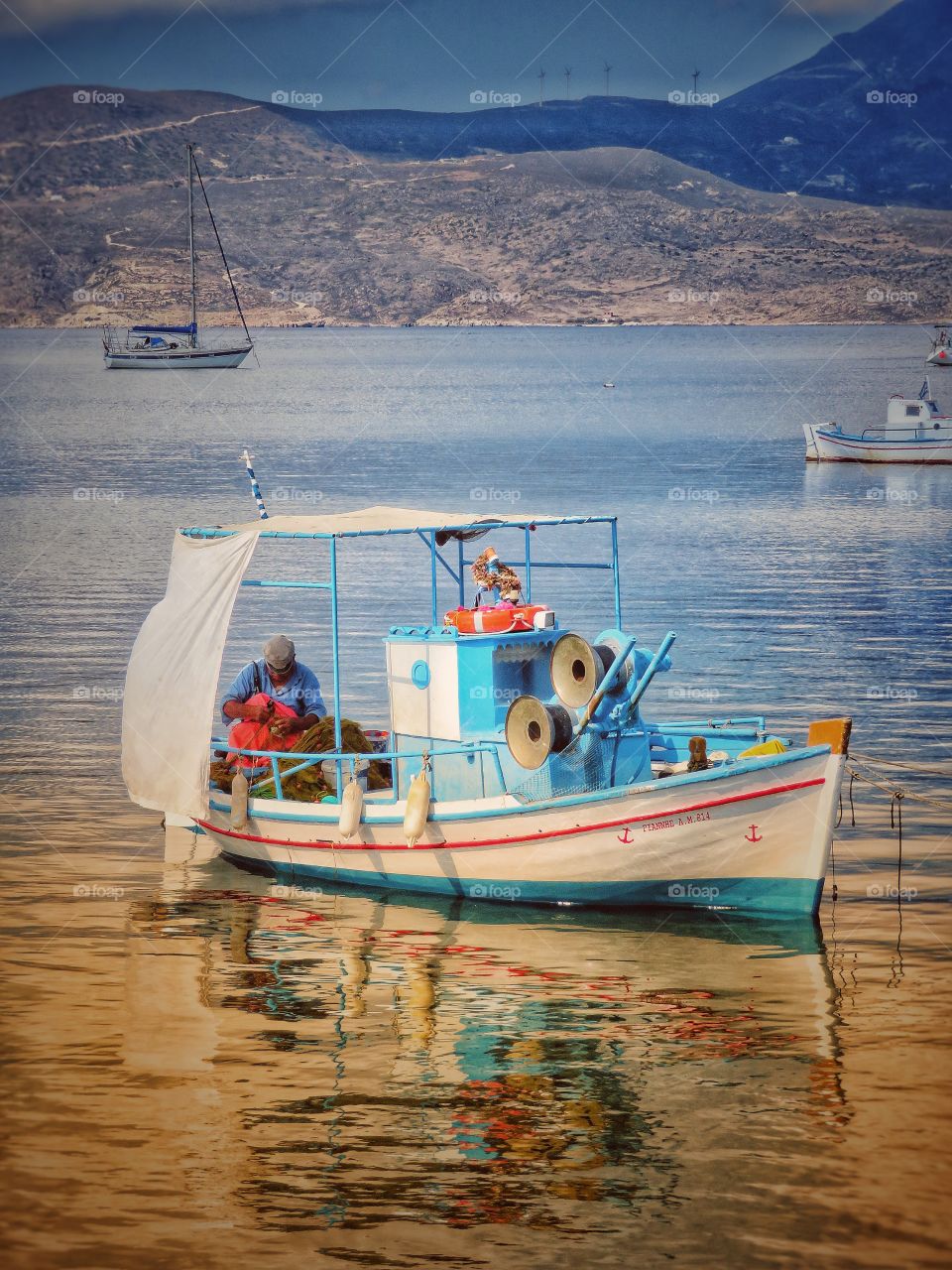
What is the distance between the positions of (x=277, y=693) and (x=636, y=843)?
14.8ft

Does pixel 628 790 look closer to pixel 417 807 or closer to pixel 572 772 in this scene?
pixel 572 772

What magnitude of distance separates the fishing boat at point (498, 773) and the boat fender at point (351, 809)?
20mm

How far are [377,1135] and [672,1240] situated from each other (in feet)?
7.23

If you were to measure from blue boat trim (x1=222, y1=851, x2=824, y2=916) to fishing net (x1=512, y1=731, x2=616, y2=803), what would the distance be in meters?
0.82

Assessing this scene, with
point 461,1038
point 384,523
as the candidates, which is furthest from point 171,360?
point 461,1038

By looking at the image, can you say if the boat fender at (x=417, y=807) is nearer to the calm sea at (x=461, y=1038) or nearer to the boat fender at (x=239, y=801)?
the calm sea at (x=461, y=1038)

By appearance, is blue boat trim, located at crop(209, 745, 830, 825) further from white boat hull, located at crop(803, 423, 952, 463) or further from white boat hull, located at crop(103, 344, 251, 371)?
→ white boat hull, located at crop(103, 344, 251, 371)

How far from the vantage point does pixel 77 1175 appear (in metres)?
10.9

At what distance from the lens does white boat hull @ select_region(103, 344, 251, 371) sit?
161500 millimetres

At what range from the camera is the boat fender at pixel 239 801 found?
1745 cm

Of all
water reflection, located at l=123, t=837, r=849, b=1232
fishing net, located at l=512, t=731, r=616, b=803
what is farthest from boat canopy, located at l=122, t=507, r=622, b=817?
fishing net, located at l=512, t=731, r=616, b=803

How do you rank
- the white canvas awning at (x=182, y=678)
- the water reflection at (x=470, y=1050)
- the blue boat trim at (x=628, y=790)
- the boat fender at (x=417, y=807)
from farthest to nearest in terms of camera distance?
the white canvas awning at (x=182, y=678) < the boat fender at (x=417, y=807) < the blue boat trim at (x=628, y=790) < the water reflection at (x=470, y=1050)

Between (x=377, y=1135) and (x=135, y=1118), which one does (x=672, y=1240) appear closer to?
(x=377, y=1135)

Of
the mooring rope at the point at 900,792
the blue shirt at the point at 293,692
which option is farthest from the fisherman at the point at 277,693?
the mooring rope at the point at 900,792
